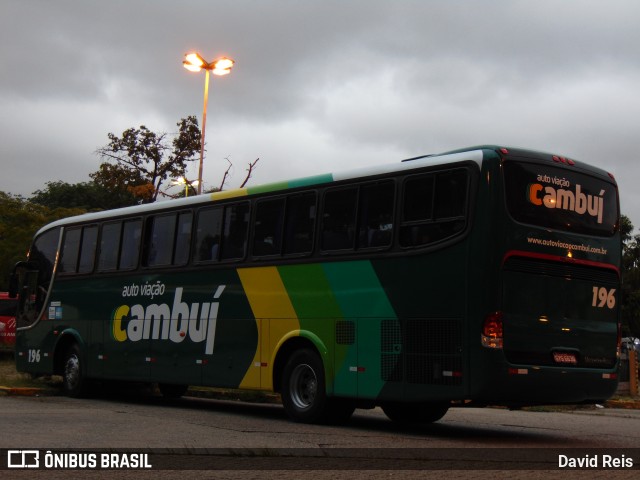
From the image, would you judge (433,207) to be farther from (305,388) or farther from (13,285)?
(13,285)

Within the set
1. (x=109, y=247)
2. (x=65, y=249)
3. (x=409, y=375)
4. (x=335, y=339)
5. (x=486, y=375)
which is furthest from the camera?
(x=65, y=249)

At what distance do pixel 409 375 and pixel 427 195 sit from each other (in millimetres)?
2295

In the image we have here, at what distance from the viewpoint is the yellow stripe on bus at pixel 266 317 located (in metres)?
14.5

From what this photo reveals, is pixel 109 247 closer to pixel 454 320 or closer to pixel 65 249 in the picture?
pixel 65 249

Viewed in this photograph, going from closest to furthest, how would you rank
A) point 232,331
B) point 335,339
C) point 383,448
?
point 383,448 → point 335,339 → point 232,331

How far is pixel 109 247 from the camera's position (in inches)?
739

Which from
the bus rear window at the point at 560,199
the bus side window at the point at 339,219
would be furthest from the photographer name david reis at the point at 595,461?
the bus side window at the point at 339,219

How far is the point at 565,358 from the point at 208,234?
6558 mm

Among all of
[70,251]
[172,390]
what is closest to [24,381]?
[70,251]

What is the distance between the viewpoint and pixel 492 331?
11.6m

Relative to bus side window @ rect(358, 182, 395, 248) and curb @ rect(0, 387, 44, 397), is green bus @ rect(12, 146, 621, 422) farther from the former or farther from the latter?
curb @ rect(0, 387, 44, 397)

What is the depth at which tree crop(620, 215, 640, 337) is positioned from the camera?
51.6 meters

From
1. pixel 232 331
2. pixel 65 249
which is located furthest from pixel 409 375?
pixel 65 249

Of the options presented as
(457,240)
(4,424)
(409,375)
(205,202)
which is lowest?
(4,424)
